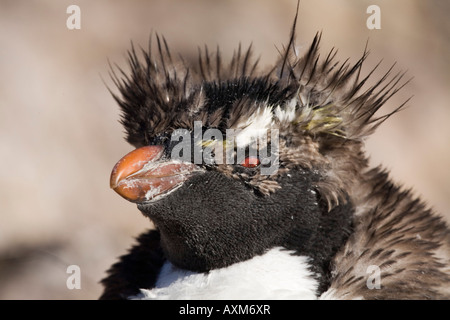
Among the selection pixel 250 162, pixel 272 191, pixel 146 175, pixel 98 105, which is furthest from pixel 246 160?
pixel 98 105

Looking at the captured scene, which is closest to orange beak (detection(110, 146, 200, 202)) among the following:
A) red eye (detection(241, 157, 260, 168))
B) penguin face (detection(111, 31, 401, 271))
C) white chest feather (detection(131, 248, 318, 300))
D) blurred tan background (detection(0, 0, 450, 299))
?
penguin face (detection(111, 31, 401, 271))

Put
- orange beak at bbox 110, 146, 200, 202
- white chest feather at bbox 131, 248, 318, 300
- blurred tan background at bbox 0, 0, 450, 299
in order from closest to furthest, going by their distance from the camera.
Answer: orange beak at bbox 110, 146, 200, 202
white chest feather at bbox 131, 248, 318, 300
blurred tan background at bbox 0, 0, 450, 299

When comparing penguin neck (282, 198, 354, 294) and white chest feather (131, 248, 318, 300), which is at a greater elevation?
penguin neck (282, 198, 354, 294)

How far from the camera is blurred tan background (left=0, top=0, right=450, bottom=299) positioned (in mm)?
4992

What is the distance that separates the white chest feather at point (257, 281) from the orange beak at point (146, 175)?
14.1 inches

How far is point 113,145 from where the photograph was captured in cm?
555

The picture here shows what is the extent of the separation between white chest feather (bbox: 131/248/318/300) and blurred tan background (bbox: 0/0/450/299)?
2.24 metres

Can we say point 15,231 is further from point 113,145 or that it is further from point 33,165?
point 113,145

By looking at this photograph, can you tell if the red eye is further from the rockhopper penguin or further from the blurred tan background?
the blurred tan background

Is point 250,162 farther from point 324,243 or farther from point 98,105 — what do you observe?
point 98,105

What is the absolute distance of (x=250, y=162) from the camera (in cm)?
220

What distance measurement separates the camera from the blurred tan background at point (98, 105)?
4.99m

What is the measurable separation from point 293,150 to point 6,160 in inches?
132
